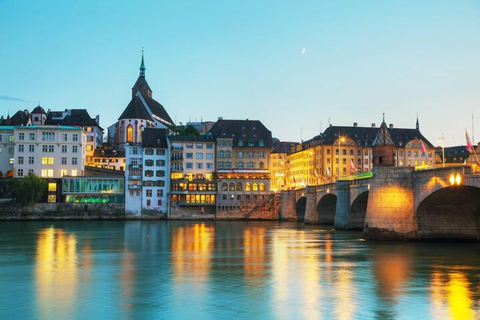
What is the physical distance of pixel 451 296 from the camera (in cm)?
3155

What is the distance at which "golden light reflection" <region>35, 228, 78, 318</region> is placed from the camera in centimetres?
2841

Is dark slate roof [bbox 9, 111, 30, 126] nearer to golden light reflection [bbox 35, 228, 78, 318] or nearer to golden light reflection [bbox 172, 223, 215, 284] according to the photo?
golden light reflection [bbox 172, 223, 215, 284]

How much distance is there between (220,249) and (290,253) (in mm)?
7727

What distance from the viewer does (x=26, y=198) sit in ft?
381

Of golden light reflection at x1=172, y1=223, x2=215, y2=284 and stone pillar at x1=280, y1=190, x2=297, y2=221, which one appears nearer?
golden light reflection at x1=172, y1=223, x2=215, y2=284

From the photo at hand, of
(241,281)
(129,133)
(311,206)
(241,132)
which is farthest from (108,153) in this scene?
(241,281)

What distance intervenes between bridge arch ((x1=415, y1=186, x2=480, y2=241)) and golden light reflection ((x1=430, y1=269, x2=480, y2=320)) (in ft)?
57.7

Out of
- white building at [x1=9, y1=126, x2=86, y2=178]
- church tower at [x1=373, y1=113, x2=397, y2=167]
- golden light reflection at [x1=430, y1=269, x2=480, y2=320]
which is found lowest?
golden light reflection at [x1=430, y1=269, x2=480, y2=320]

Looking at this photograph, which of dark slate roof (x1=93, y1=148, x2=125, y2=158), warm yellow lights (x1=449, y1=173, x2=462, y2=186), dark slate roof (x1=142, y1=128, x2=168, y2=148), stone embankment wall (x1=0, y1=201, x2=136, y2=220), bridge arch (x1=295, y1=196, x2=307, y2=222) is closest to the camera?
warm yellow lights (x1=449, y1=173, x2=462, y2=186)

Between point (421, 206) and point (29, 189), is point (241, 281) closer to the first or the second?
point (421, 206)

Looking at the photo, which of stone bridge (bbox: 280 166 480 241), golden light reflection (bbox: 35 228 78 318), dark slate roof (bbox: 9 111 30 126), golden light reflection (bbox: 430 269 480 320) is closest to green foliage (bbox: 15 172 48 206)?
dark slate roof (bbox: 9 111 30 126)

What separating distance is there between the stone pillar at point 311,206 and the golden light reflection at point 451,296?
6184 cm

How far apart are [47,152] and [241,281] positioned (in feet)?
331

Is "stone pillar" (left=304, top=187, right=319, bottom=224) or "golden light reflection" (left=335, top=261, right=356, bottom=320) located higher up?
"stone pillar" (left=304, top=187, right=319, bottom=224)
